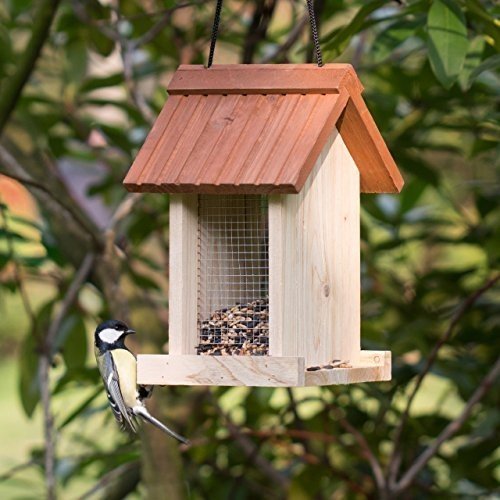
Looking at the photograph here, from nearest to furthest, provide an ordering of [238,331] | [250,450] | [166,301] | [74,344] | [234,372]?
[234,372], [238,331], [250,450], [74,344], [166,301]

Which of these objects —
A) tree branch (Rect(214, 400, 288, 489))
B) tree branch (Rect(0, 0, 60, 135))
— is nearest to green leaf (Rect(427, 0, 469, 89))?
tree branch (Rect(0, 0, 60, 135))

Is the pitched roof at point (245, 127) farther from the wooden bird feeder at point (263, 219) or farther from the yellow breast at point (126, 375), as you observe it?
the yellow breast at point (126, 375)

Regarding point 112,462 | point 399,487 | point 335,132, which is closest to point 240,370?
point 335,132

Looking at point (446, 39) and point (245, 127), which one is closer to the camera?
point (245, 127)

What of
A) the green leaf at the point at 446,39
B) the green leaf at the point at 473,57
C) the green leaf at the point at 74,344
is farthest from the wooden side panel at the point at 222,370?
the green leaf at the point at 74,344

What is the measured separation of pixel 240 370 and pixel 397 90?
6.81 feet

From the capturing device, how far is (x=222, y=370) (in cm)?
211

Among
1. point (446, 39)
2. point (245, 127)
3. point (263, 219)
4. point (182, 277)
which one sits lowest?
point (182, 277)

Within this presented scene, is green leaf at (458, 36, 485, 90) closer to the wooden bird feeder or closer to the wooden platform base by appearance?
the wooden bird feeder

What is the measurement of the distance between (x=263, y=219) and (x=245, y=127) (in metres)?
0.27

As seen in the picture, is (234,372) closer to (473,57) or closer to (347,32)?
(347,32)

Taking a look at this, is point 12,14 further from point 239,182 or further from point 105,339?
point 239,182

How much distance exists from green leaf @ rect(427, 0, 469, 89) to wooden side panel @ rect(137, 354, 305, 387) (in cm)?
80

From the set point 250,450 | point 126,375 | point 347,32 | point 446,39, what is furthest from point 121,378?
point 250,450
